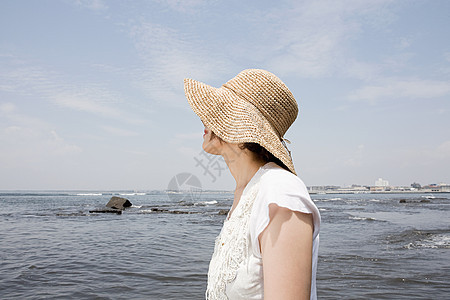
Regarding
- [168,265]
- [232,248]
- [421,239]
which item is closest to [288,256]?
[232,248]

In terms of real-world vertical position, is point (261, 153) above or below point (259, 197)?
above

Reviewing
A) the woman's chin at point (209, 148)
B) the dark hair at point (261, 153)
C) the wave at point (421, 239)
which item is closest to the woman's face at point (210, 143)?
Result: the woman's chin at point (209, 148)

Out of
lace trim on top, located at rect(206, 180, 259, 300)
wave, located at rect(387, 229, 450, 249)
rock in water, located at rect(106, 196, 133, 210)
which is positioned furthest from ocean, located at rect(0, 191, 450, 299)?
rock in water, located at rect(106, 196, 133, 210)

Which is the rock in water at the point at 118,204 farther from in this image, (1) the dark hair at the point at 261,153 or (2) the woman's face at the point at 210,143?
(1) the dark hair at the point at 261,153

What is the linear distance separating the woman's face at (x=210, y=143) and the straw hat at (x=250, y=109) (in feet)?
0.21

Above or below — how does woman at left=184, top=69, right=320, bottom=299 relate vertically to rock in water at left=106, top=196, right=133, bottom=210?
above

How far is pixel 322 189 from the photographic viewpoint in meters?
180

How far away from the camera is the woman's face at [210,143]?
1.56 meters

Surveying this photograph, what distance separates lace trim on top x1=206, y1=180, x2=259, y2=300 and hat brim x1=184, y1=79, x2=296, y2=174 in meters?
0.18

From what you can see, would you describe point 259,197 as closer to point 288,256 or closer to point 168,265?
point 288,256

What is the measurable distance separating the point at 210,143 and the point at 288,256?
0.66 metres

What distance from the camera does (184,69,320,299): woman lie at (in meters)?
1.09

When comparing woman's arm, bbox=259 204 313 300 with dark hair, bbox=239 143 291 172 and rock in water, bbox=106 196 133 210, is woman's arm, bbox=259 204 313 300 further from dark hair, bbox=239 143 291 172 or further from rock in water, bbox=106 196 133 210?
rock in water, bbox=106 196 133 210

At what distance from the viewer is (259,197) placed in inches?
48.3
